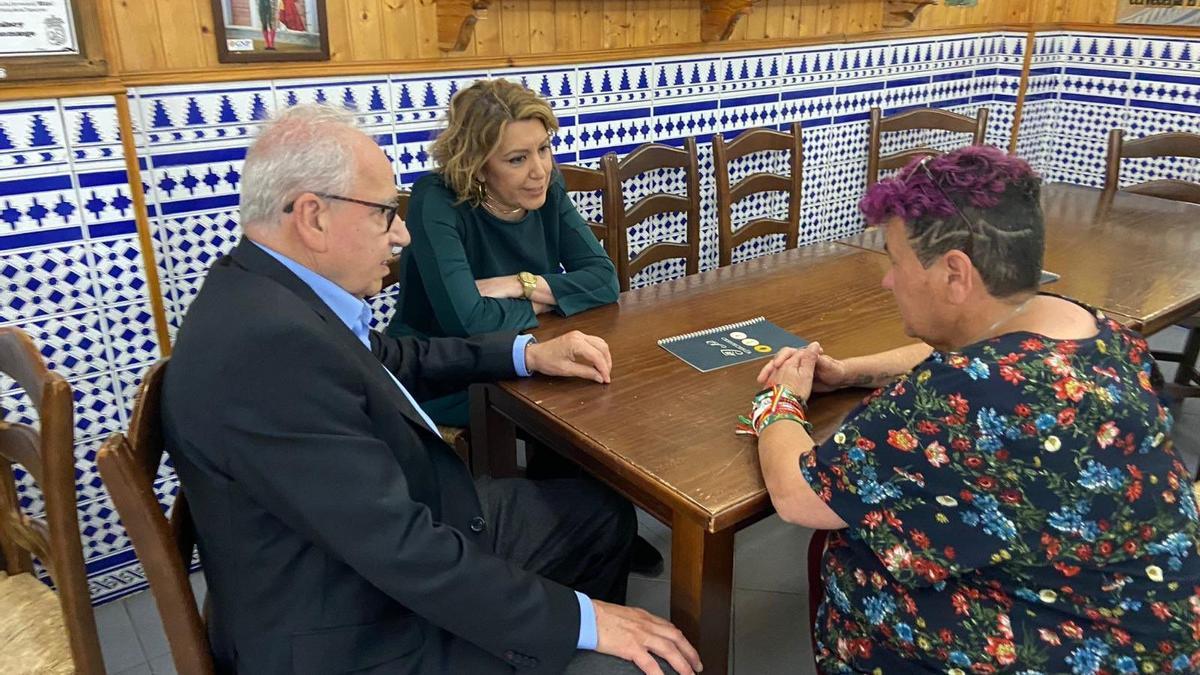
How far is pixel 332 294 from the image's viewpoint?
127 centimetres

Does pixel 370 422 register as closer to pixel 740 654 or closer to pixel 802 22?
pixel 740 654

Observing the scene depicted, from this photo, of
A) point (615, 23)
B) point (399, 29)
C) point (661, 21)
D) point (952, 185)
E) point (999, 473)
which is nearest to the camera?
point (999, 473)

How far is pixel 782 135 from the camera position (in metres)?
3.20

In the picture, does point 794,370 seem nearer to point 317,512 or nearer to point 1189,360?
point 317,512

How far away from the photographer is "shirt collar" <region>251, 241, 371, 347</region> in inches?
48.5

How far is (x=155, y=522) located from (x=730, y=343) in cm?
109

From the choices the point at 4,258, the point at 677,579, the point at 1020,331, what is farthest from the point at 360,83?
the point at 1020,331

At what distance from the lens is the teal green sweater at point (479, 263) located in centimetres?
191

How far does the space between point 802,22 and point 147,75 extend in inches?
94.2

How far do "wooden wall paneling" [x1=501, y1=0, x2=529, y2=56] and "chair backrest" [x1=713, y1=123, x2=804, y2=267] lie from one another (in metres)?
0.73

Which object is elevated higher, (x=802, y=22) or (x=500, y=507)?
(x=802, y=22)

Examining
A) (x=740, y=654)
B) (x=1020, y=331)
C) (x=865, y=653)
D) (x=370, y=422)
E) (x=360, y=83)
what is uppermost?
(x=360, y=83)

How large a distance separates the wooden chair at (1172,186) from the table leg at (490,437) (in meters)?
2.46

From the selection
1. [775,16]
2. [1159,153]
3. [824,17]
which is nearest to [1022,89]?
[1159,153]
